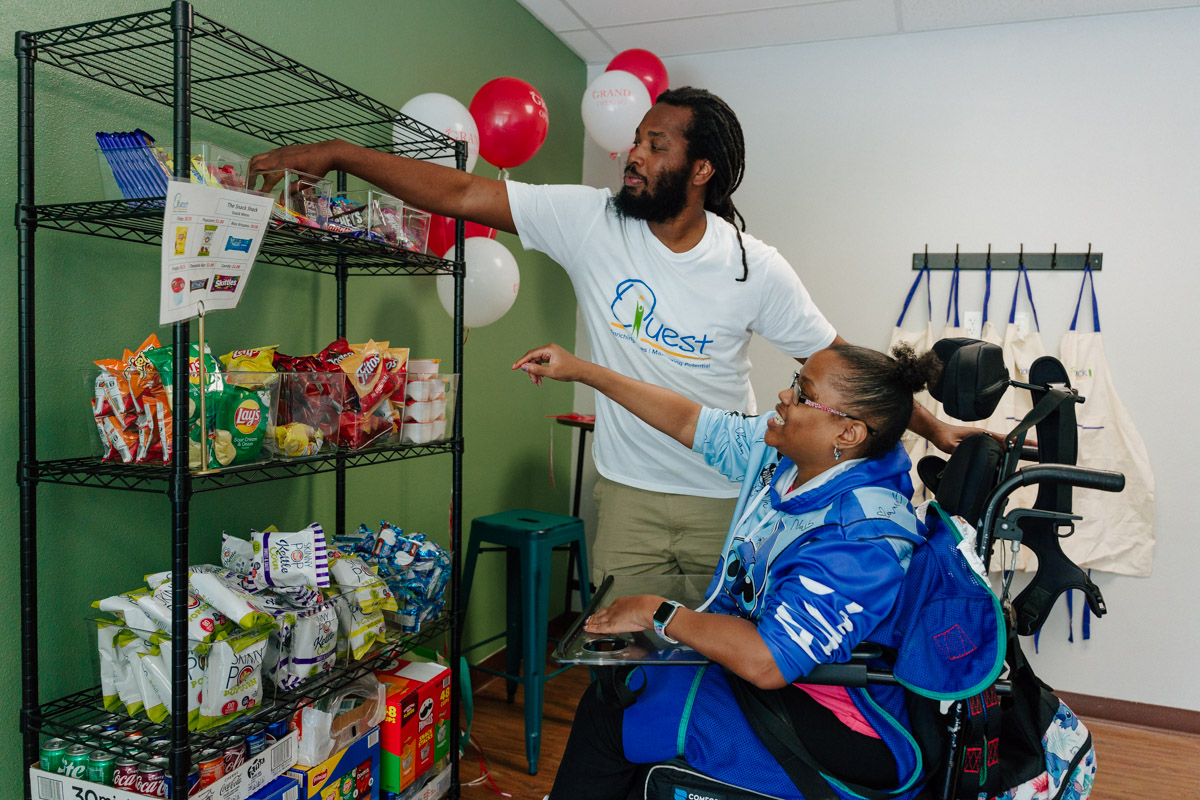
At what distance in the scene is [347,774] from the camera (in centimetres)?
179

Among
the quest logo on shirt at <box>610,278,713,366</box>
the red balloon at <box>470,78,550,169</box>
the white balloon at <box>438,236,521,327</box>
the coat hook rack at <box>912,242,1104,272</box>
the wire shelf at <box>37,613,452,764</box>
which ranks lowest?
the wire shelf at <box>37,613,452,764</box>

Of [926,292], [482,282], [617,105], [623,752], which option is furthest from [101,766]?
[926,292]

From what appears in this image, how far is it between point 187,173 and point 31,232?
1.23ft

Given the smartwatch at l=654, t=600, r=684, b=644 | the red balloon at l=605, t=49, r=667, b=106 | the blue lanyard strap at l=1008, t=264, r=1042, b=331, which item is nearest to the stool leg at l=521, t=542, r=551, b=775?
the smartwatch at l=654, t=600, r=684, b=644

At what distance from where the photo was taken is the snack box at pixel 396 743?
1.93m

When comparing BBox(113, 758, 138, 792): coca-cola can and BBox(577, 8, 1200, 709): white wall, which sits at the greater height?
BBox(577, 8, 1200, 709): white wall

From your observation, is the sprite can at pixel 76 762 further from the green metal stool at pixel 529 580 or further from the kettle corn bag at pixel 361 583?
the green metal stool at pixel 529 580

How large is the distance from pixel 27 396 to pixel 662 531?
1.29 m

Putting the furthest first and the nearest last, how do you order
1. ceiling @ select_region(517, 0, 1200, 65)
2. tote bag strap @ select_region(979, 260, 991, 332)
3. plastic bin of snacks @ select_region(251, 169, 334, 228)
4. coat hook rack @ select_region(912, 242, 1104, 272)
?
1. tote bag strap @ select_region(979, 260, 991, 332)
2. coat hook rack @ select_region(912, 242, 1104, 272)
3. ceiling @ select_region(517, 0, 1200, 65)
4. plastic bin of snacks @ select_region(251, 169, 334, 228)

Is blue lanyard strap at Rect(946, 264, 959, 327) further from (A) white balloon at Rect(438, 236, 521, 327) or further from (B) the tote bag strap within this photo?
(A) white balloon at Rect(438, 236, 521, 327)

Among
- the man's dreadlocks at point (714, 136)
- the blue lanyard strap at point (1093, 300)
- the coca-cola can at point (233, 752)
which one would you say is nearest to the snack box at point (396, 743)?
the coca-cola can at point (233, 752)

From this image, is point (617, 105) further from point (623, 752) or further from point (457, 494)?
point (623, 752)

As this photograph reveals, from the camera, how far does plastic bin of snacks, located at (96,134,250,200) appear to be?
54.9 inches

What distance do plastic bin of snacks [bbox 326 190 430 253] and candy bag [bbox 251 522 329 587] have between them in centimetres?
63
